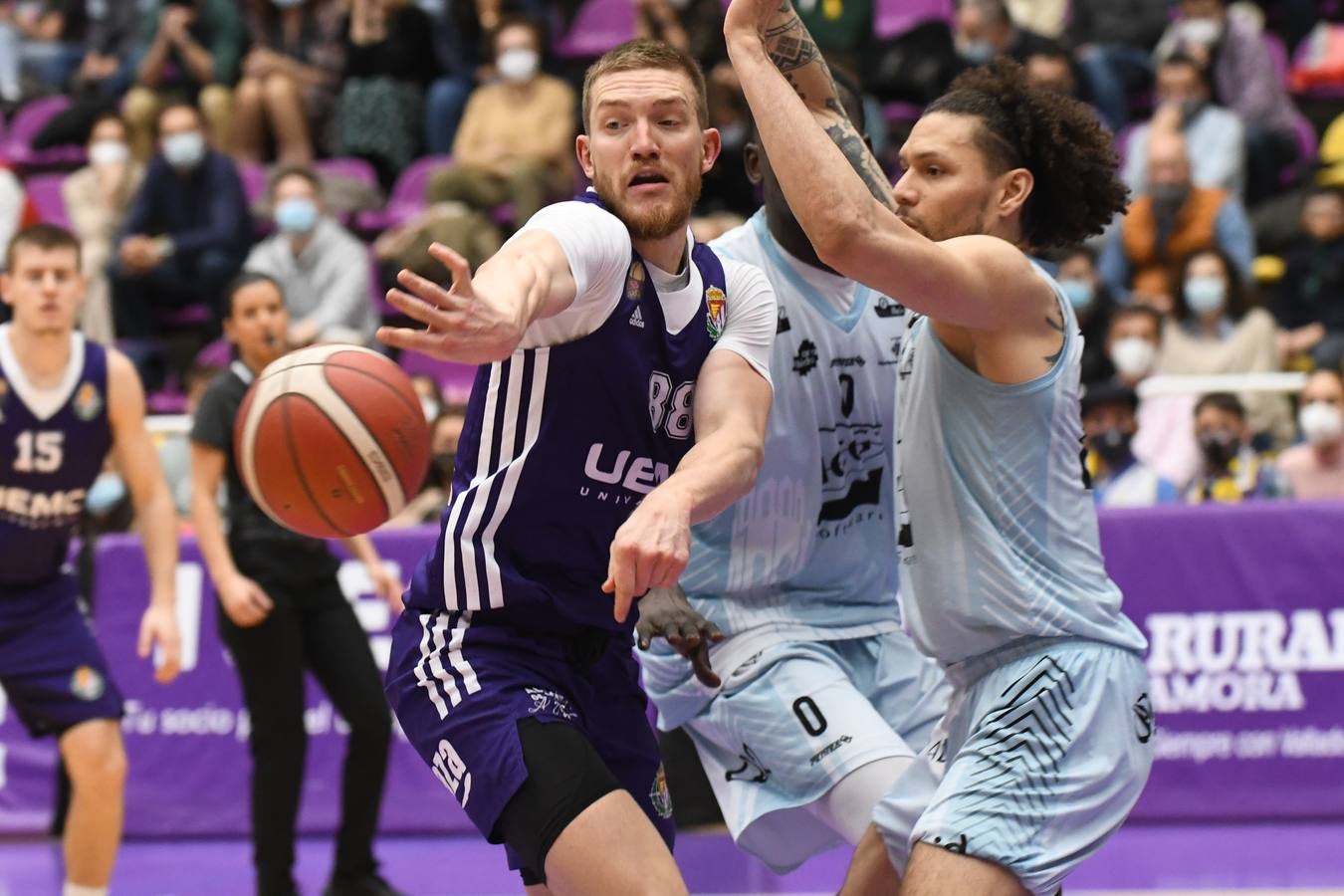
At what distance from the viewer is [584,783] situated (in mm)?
3371

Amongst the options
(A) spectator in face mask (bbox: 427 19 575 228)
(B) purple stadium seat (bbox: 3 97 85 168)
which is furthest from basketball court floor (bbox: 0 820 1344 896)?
(B) purple stadium seat (bbox: 3 97 85 168)

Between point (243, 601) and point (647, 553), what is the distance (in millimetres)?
3338

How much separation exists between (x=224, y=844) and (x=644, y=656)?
367 centimetres

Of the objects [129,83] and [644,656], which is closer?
[644,656]

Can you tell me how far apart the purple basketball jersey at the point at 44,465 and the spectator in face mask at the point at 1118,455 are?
423 centimetres

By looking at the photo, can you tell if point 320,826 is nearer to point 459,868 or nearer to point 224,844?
point 224,844

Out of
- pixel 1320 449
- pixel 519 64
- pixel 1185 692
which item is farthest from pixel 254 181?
pixel 1185 692

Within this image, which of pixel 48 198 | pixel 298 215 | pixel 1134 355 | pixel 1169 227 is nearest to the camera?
pixel 1134 355

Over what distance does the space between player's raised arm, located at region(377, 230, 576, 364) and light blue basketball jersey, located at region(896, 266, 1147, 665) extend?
34.5 inches

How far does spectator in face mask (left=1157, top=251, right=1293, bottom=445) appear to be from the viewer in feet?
30.5

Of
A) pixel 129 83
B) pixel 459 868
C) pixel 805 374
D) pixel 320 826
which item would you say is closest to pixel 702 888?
pixel 459 868

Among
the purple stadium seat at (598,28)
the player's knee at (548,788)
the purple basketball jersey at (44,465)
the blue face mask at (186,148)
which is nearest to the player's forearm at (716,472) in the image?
the player's knee at (548,788)

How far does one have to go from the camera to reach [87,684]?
19.3 feet

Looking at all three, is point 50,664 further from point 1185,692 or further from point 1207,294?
point 1207,294
